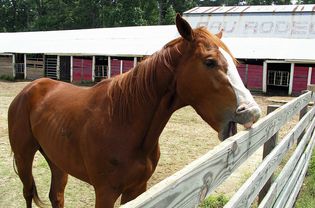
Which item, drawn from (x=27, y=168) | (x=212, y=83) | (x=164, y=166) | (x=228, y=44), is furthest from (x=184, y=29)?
(x=228, y=44)

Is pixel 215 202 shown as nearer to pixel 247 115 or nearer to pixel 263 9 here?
pixel 247 115

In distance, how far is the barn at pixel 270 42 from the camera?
1866 cm

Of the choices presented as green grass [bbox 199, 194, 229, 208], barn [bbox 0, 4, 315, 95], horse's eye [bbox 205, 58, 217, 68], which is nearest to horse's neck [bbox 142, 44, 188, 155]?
horse's eye [bbox 205, 58, 217, 68]

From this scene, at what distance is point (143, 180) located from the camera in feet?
8.25

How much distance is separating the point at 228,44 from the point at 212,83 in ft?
68.6

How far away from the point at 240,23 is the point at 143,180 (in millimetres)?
24315

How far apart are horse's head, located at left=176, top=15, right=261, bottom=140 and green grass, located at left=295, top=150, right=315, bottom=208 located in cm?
248

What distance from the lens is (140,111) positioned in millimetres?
2422

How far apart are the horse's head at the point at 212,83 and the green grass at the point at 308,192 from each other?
8.15 feet

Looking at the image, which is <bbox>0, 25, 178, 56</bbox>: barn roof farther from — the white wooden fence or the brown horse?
the white wooden fence

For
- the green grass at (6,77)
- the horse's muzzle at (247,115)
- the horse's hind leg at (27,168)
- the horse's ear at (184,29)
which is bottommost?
the green grass at (6,77)

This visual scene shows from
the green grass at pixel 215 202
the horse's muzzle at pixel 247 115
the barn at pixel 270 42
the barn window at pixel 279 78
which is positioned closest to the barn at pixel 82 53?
the barn at pixel 270 42

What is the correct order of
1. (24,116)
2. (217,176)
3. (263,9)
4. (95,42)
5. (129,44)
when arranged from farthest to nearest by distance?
(95,42) → (263,9) → (129,44) → (24,116) → (217,176)

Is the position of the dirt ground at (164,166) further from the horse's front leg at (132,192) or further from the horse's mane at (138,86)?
the horse's mane at (138,86)
